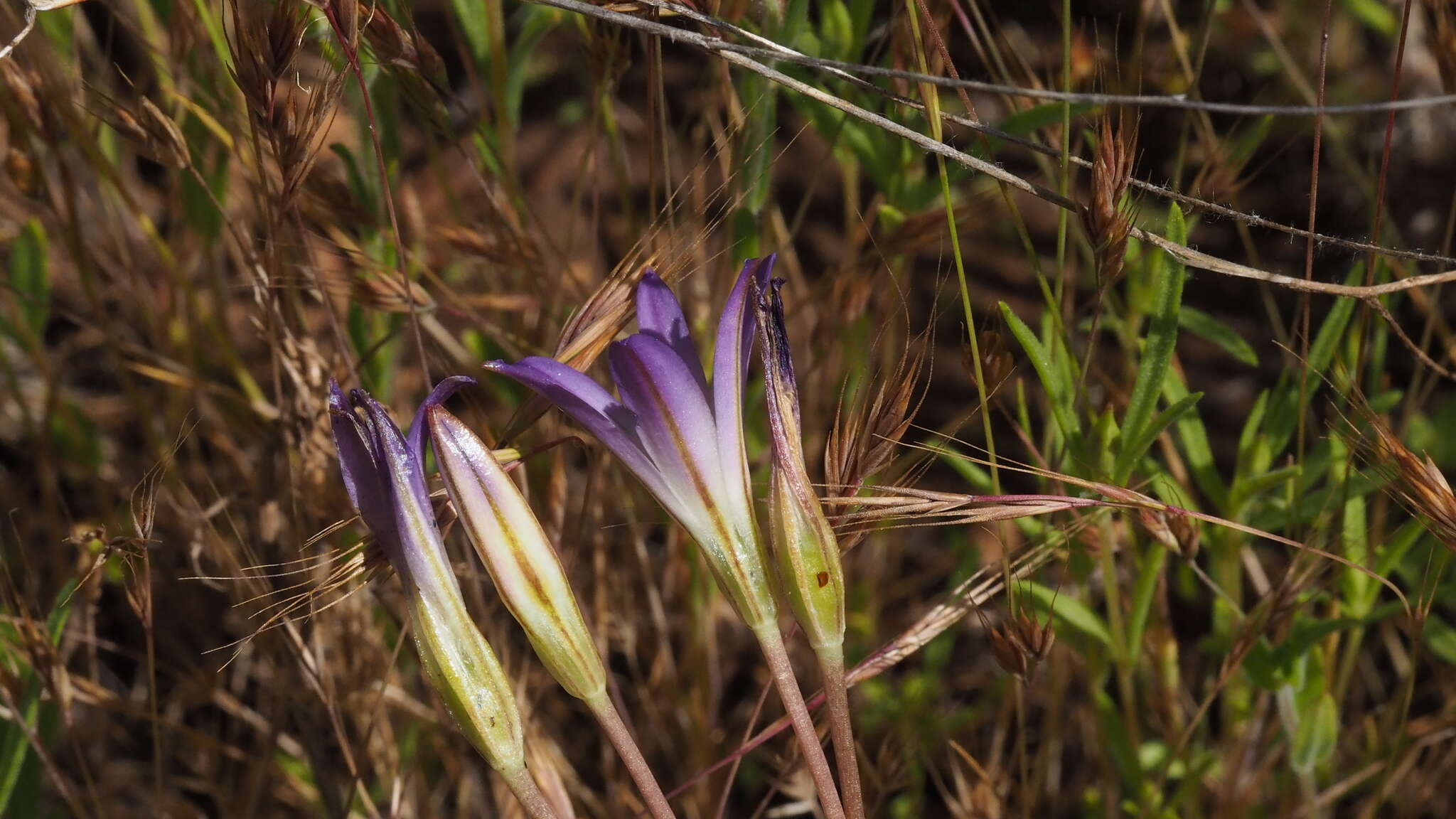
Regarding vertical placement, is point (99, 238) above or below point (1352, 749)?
above

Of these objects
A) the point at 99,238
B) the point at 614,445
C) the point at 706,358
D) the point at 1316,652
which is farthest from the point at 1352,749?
the point at 99,238

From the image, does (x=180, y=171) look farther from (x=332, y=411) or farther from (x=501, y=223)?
(x=332, y=411)

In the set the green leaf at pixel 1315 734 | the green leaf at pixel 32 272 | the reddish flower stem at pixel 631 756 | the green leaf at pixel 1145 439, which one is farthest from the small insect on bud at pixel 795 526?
the green leaf at pixel 32 272

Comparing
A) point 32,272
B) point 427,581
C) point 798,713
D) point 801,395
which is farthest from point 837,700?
point 32,272

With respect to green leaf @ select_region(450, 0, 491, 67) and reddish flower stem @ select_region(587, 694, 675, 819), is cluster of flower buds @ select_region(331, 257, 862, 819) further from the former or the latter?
green leaf @ select_region(450, 0, 491, 67)

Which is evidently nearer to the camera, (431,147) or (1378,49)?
(431,147)

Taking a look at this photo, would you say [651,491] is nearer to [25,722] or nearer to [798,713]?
[798,713]

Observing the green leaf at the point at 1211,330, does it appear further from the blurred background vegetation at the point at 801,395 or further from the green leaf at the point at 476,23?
the green leaf at the point at 476,23
